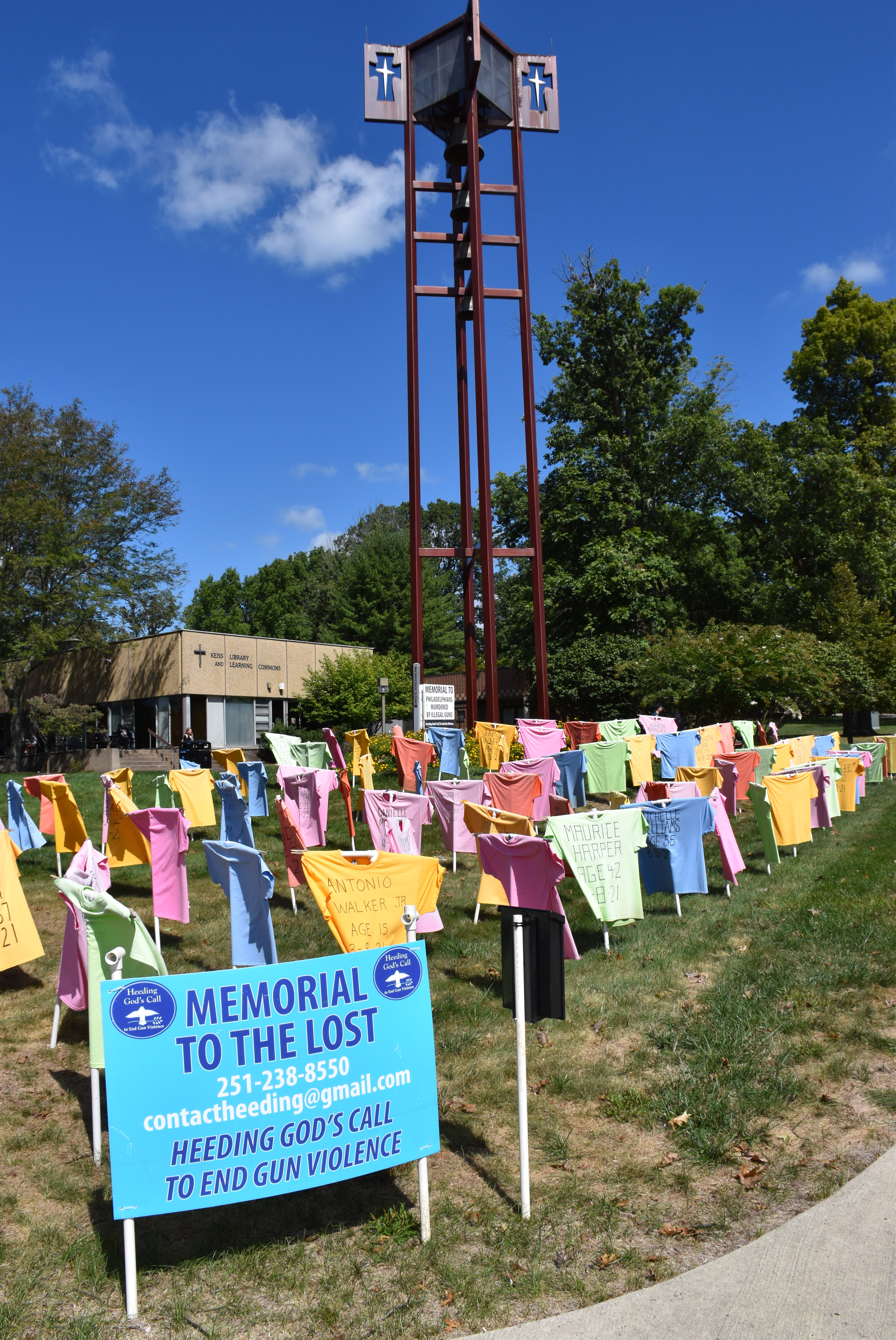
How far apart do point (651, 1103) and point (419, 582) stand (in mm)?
18308

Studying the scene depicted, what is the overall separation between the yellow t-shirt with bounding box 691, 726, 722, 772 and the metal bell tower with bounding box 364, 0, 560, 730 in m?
5.54

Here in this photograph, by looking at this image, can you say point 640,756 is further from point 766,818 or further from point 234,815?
point 234,815

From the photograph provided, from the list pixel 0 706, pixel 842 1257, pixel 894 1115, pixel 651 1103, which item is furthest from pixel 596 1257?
pixel 0 706

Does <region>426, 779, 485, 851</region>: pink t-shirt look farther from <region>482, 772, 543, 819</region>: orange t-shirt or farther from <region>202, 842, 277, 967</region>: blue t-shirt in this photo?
<region>202, 842, 277, 967</region>: blue t-shirt

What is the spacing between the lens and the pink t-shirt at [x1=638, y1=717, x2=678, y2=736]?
17.7m

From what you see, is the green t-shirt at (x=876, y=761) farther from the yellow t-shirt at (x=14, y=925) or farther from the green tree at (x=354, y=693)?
the green tree at (x=354, y=693)

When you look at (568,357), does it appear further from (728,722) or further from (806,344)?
(728,722)

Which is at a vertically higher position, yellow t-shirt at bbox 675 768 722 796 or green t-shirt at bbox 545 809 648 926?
yellow t-shirt at bbox 675 768 722 796

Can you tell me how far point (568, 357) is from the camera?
37562mm

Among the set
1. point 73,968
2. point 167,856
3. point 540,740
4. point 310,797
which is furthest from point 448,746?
point 73,968

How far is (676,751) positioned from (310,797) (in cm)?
788

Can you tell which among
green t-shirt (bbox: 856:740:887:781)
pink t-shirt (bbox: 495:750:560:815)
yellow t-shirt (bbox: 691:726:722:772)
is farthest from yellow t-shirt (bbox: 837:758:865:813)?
green t-shirt (bbox: 856:740:887:781)

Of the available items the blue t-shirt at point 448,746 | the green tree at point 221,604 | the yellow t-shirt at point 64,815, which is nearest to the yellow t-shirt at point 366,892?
the yellow t-shirt at point 64,815

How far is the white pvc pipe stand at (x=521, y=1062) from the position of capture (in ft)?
13.9
